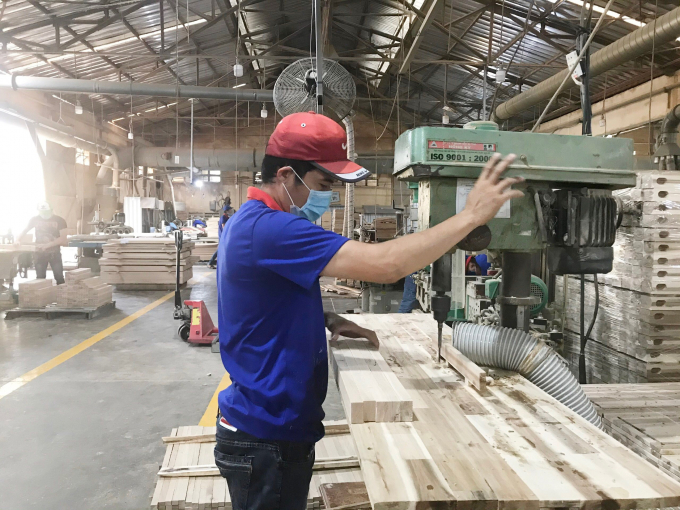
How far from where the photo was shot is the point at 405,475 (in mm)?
978

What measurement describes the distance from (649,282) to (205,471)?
8.34 feet

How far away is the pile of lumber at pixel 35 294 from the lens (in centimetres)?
682

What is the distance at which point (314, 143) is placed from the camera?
1353mm

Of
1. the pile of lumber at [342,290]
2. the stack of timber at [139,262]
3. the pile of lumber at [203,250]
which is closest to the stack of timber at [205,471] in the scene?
the pile of lumber at [342,290]

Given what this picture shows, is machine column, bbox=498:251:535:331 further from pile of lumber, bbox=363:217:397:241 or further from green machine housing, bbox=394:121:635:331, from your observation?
pile of lumber, bbox=363:217:397:241

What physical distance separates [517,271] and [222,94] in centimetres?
978

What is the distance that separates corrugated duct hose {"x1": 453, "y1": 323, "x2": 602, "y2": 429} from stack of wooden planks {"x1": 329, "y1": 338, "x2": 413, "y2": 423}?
361 millimetres

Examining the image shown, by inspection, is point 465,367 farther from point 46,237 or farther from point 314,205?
point 46,237

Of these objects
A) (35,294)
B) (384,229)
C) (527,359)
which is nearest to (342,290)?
(384,229)

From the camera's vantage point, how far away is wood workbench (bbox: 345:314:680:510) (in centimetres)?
91

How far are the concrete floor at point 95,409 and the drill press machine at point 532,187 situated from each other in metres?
2.41

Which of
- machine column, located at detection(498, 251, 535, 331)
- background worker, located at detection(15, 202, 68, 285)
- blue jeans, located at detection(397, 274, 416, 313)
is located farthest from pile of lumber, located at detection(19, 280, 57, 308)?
machine column, located at detection(498, 251, 535, 331)

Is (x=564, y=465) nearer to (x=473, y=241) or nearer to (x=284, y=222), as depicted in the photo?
(x=473, y=241)

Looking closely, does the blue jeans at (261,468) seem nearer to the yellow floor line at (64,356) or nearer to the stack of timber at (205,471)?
the stack of timber at (205,471)
